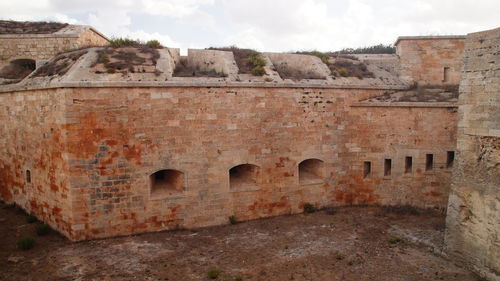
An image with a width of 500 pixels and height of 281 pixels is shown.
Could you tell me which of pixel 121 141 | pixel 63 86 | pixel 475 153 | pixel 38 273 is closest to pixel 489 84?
pixel 475 153

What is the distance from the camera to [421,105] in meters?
11.6

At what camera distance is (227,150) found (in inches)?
423

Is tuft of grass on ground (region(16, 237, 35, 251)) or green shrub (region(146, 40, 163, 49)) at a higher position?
green shrub (region(146, 40, 163, 49))

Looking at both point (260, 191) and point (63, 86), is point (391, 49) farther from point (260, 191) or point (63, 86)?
point (63, 86)

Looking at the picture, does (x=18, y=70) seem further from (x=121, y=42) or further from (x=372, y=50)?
(x=372, y=50)

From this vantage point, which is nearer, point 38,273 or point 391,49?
point 38,273

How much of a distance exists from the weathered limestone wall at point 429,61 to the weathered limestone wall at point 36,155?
12065 millimetres

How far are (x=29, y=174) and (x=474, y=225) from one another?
12.4m

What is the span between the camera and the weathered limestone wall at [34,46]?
12336 millimetres

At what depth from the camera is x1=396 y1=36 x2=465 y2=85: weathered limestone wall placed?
44.9 ft

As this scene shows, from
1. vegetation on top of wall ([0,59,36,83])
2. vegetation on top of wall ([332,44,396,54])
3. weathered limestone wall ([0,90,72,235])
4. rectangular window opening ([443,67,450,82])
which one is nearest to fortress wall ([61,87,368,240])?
weathered limestone wall ([0,90,72,235])

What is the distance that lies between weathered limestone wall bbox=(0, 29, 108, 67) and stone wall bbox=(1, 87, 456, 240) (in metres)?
1.85

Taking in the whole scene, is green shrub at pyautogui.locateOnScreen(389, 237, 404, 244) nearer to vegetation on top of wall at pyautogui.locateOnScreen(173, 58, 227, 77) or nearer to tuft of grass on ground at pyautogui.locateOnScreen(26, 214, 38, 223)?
vegetation on top of wall at pyautogui.locateOnScreen(173, 58, 227, 77)

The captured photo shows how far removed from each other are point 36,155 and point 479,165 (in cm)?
1174
